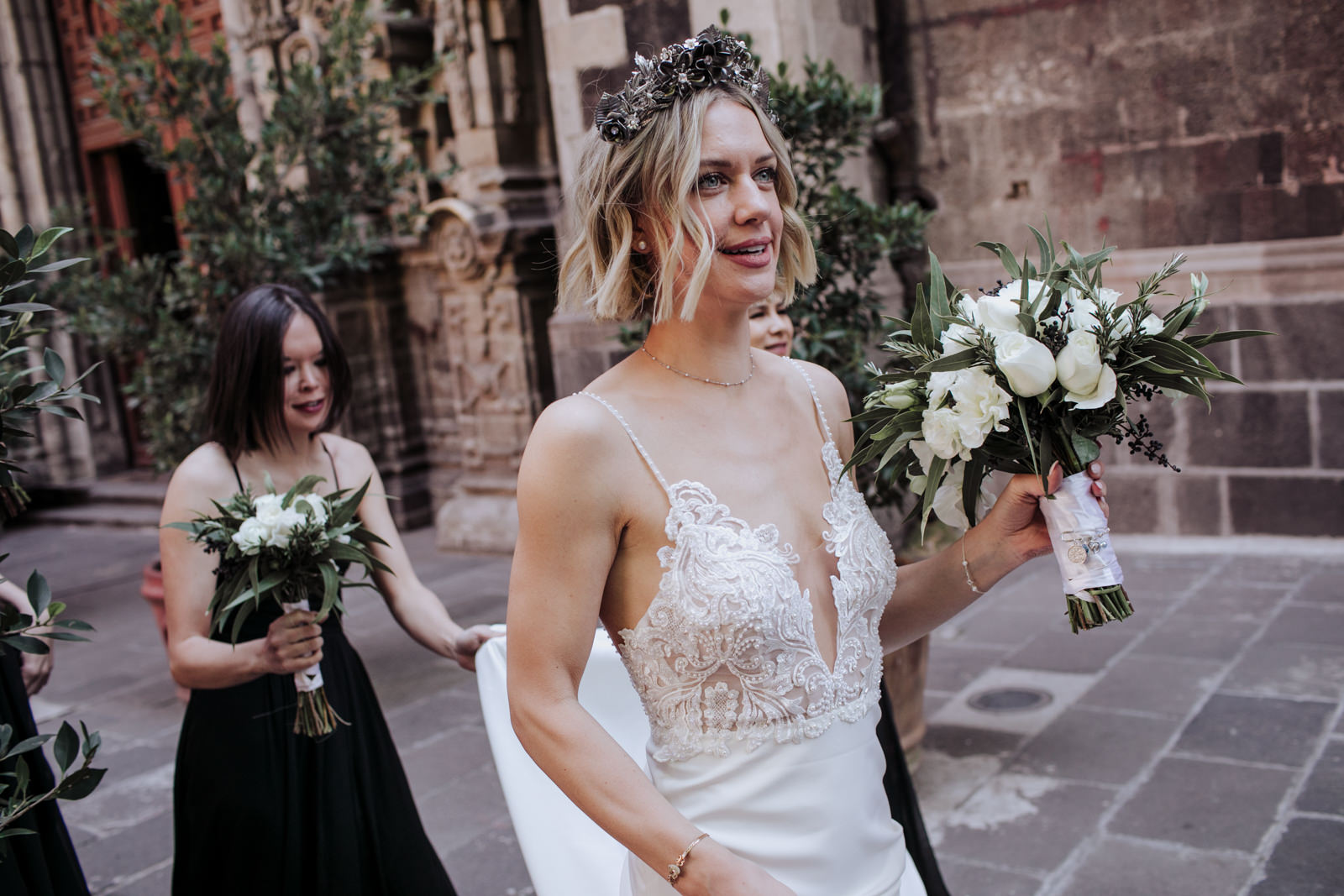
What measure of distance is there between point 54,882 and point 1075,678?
393cm

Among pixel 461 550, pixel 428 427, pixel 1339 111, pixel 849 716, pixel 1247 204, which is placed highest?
pixel 1339 111

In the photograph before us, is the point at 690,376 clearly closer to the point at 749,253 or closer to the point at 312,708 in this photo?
the point at 749,253

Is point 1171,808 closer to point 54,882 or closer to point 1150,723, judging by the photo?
point 1150,723

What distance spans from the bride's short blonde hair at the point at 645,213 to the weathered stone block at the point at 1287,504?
5188mm

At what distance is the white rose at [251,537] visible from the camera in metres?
2.69

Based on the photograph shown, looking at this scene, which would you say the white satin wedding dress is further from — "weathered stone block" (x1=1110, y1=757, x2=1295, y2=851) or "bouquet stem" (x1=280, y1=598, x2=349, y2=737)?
"weathered stone block" (x1=1110, y1=757, x2=1295, y2=851)

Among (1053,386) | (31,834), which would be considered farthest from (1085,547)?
(31,834)

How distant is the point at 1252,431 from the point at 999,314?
5.14 m

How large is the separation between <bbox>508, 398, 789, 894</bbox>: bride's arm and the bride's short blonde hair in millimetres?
271

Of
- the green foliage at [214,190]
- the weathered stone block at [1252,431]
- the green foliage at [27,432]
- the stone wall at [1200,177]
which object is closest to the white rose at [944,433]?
the green foliage at [27,432]

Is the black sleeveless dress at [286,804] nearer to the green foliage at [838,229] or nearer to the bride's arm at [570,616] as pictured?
the bride's arm at [570,616]

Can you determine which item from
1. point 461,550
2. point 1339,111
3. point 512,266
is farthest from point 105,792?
point 1339,111

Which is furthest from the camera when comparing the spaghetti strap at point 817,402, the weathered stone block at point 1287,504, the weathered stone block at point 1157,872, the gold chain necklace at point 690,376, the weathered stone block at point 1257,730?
the weathered stone block at point 1287,504

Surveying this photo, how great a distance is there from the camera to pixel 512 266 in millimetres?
8539
